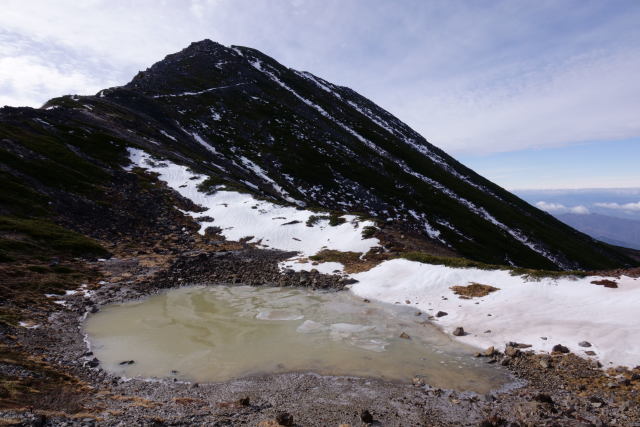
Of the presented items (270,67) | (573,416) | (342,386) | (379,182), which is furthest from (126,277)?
(270,67)

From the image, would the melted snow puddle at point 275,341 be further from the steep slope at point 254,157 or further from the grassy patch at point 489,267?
the steep slope at point 254,157

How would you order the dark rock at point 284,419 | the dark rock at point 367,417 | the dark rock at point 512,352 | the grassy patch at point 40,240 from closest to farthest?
the dark rock at point 284,419 < the dark rock at point 367,417 < the dark rock at point 512,352 < the grassy patch at point 40,240

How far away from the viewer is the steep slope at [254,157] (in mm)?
43153

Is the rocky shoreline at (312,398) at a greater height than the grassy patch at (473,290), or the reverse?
the grassy patch at (473,290)

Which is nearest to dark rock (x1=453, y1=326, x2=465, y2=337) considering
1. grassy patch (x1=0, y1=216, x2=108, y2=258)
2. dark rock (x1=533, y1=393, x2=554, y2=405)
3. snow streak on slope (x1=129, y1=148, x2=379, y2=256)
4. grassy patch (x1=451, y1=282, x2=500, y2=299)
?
grassy patch (x1=451, y1=282, x2=500, y2=299)

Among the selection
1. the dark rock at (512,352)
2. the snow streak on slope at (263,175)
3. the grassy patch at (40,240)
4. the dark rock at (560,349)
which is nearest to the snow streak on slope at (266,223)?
the grassy patch at (40,240)

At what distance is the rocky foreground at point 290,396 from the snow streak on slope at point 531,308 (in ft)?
4.11

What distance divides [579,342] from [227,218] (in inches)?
1394

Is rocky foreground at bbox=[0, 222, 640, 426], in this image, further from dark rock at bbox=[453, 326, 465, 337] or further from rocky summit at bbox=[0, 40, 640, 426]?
dark rock at bbox=[453, 326, 465, 337]

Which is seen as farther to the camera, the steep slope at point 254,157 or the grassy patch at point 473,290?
the steep slope at point 254,157

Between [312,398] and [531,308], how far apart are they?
13.0 meters

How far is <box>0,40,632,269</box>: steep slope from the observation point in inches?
1699

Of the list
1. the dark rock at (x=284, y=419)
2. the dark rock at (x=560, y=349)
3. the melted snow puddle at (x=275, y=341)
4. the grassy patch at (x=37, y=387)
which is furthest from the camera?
the dark rock at (x=560, y=349)

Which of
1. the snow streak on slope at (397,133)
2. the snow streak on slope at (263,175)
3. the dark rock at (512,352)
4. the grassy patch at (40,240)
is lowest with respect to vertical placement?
the dark rock at (512,352)
